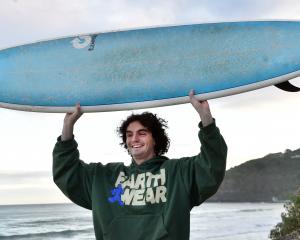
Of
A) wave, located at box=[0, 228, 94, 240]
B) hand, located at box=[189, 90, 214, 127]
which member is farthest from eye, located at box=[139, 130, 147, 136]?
wave, located at box=[0, 228, 94, 240]

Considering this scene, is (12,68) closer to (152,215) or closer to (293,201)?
(152,215)

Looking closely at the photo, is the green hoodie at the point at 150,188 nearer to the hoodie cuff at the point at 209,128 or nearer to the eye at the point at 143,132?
the hoodie cuff at the point at 209,128

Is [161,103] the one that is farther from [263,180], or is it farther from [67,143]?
[263,180]

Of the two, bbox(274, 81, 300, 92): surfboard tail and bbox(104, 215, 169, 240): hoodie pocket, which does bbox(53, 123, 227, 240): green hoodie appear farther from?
bbox(274, 81, 300, 92): surfboard tail

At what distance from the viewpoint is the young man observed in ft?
8.55

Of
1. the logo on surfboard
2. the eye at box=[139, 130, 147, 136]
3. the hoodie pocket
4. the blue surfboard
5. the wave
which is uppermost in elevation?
the wave

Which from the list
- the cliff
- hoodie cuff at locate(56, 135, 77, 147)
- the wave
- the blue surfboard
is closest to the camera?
hoodie cuff at locate(56, 135, 77, 147)

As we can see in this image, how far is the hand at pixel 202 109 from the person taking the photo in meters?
2.59

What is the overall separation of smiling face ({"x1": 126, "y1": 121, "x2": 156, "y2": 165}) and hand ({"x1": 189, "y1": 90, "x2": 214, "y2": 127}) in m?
0.30

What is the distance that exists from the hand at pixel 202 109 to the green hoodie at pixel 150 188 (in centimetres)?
3

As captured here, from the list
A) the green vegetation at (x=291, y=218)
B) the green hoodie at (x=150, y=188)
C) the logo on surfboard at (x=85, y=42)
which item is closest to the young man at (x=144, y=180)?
the green hoodie at (x=150, y=188)

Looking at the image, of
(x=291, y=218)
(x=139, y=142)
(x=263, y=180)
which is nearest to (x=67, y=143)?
(x=139, y=142)

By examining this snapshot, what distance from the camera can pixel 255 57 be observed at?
308cm

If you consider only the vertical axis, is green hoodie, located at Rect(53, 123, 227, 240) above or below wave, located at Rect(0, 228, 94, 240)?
below
